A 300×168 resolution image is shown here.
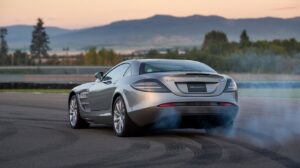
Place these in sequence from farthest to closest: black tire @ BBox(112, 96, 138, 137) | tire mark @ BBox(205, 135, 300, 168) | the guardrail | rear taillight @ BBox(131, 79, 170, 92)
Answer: the guardrail, black tire @ BBox(112, 96, 138, 137), rear taillight @ BBox(131, 79, 170, 92), tire mark @ BBox(205, 135, 300, 168)

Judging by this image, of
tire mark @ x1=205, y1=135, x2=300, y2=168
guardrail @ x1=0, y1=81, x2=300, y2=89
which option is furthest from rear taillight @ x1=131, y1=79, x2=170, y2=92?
guardrail @ x1=0, y1=81, x2=300, y2=89

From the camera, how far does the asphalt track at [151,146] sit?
345 inches

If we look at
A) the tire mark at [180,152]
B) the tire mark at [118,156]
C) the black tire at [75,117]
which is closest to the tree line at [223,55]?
the black tire at [75,117]

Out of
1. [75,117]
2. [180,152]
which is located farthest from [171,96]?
[75,117]

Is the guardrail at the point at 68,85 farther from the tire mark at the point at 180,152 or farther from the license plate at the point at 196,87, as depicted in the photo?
the tire mark at the point at 180,152

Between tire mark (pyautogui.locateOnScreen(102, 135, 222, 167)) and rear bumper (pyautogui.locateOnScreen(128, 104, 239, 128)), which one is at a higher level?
rear bumper (pyautogui.locateOnScreen(128, 104, 239, 128))

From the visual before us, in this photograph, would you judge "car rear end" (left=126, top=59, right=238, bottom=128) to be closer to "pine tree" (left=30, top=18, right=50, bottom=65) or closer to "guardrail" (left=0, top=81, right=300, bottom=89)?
"guardrail" (left=0, top=81, right=300, bottom=89)

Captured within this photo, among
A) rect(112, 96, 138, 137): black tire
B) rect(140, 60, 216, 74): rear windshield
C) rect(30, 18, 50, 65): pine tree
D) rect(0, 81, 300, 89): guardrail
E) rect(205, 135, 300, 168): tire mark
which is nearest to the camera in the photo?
rect(205, 135, 300, 168): tire mark

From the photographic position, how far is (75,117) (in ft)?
45.6

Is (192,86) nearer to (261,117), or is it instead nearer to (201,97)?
(201,97)

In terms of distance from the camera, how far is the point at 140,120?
1143cm

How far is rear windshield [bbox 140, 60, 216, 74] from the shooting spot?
12.0m

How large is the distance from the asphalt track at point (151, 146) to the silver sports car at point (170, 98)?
10.3 inches

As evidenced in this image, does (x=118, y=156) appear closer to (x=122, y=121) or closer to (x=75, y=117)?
(x=122, y=121)
